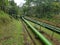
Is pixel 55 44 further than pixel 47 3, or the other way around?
pixel 47 3

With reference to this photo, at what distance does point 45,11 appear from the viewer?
Answer: 47.7 metres

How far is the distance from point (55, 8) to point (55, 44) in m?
33.7

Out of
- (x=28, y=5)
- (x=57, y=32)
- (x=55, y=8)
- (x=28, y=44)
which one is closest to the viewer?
(x=28, y=44)

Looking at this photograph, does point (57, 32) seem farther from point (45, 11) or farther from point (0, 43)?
point (45, 11)

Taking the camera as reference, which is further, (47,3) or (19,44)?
(47,3)

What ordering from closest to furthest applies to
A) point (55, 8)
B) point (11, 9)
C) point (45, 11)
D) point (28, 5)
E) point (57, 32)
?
point (57, 32) < point (55, 8) < point (45, 11) < point (11, 9) < point (28, 5)

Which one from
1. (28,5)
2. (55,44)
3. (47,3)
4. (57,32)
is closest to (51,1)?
(47,3)

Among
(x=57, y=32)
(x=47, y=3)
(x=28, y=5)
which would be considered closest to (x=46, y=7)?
(x=47, y=3)

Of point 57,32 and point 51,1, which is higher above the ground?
point 51,1

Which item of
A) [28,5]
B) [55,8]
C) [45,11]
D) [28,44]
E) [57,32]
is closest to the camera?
[28,44]

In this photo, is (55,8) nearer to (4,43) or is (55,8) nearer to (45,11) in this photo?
(45,11)

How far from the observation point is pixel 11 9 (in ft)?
184

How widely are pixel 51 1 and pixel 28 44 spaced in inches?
1444

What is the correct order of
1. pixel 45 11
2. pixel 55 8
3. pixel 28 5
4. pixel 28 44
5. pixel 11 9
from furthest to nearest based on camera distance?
pixel 28 5
pixel 11 9
pixel 45 11
pixel 55 8
pixel 28 44
